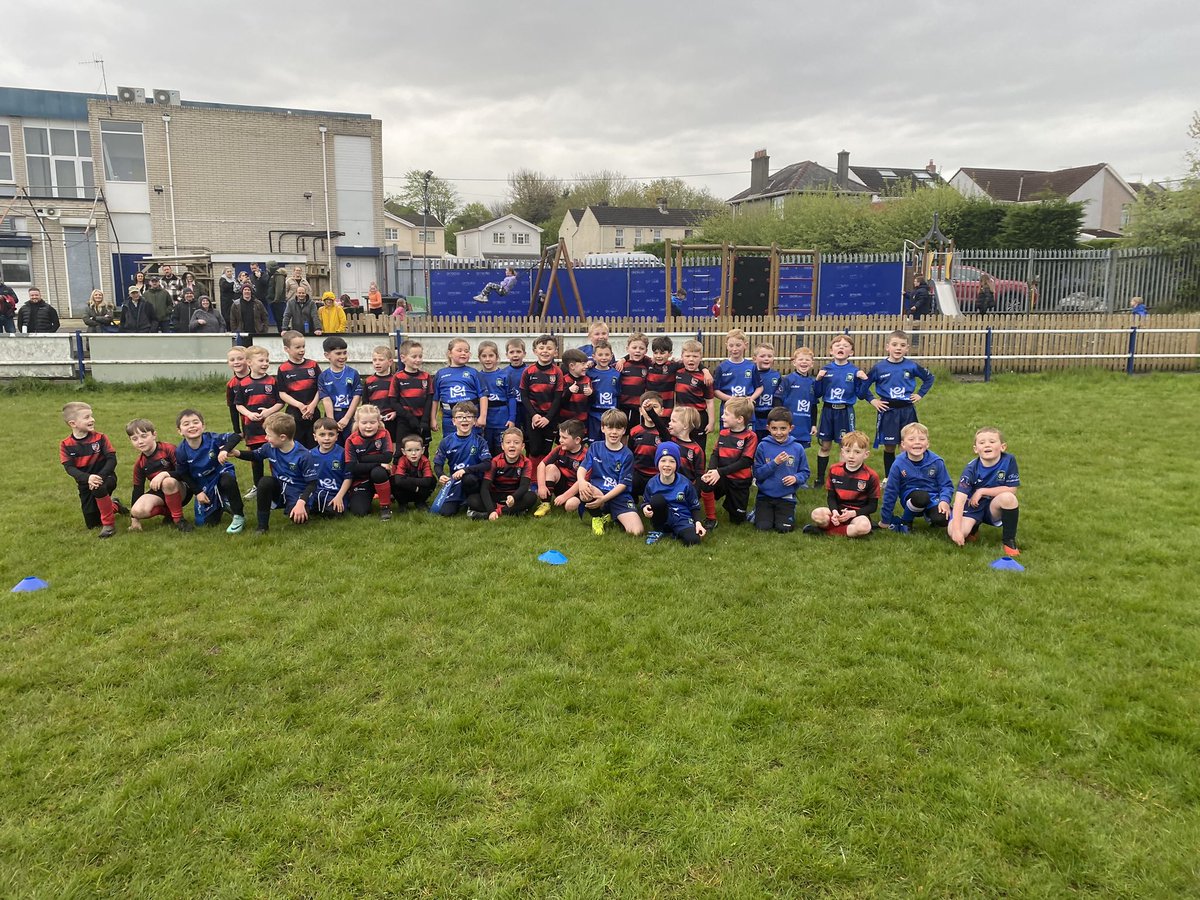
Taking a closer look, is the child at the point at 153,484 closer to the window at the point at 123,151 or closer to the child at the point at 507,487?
the child at the point at 507,487

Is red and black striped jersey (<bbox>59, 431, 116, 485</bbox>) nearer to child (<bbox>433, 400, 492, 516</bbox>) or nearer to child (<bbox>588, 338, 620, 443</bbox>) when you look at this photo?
child (<bbox>433, 400, 492, 516</bbox>)

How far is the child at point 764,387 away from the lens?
8.35 metres

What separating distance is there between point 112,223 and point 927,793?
3483 centimetres

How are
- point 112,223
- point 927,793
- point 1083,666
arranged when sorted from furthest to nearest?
point 112,223
point 1083,666
point 927,793

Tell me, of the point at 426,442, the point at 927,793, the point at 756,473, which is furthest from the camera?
the point at 426,442

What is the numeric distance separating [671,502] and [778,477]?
3.35ft

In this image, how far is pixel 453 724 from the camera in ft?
12.7

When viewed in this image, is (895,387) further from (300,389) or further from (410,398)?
(300,389)

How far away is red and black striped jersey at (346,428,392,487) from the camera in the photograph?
7398 mm

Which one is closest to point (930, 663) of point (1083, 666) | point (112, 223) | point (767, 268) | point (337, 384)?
point (1083, 666)

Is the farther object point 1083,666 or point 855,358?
point 855,358

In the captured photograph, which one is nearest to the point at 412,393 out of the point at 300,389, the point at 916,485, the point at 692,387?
the point at 300,389

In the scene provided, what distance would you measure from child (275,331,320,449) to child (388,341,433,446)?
0.88m

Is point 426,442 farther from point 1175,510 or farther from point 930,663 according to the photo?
point 1175,510
